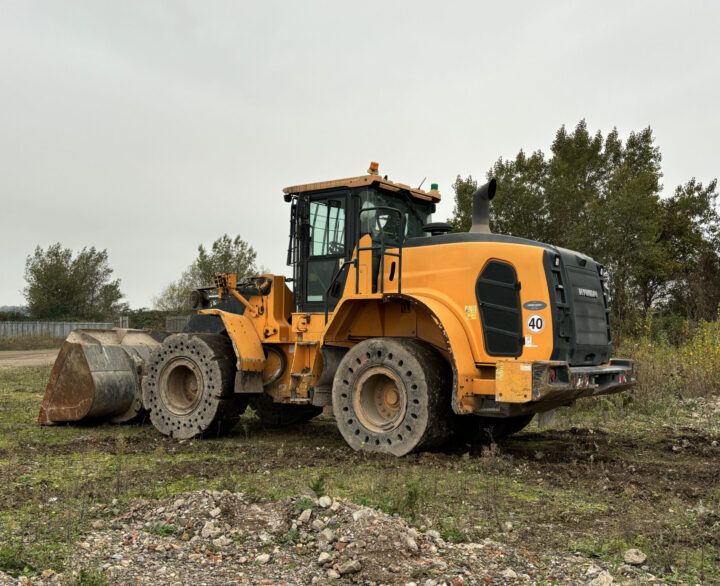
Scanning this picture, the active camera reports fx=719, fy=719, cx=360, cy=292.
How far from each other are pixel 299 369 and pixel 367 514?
14.6 ft

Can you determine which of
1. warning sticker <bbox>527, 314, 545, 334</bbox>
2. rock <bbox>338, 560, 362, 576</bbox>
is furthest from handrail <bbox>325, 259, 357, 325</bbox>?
rock <bbox>338, 560, 362, 576</bbox>

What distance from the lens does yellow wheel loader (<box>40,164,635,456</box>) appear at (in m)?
7.27

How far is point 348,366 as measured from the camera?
8031 millimetres

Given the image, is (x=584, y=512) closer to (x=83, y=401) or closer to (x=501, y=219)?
(x=83, y=401)

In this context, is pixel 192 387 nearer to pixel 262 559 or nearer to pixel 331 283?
pixel 331 283

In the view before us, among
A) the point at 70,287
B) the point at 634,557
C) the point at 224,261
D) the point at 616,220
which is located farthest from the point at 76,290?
the point at 634,557

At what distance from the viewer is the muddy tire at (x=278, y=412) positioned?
35.2 feet

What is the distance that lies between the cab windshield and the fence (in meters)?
39.4

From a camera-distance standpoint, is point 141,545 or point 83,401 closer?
point 141,545

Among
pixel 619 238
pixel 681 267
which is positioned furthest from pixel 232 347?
pixel 681 267

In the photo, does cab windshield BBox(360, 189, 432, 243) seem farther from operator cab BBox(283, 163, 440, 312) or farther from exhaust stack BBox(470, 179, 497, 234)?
exhaust stack BBox(470, 179, 497, 234)

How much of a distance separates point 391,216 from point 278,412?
3.70m

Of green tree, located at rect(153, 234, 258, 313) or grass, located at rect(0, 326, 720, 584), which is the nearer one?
grass, located at rect(0, 326, 720, 584)

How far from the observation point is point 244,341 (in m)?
9.12
